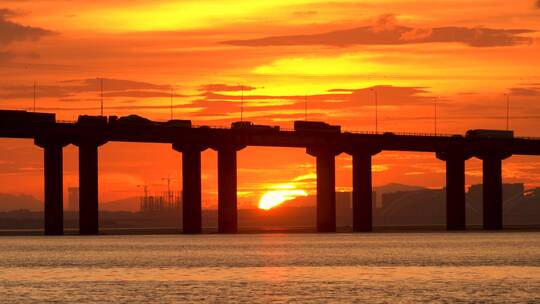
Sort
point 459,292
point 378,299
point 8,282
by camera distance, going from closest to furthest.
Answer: point 378,299 < point 459,292 < point 8,282

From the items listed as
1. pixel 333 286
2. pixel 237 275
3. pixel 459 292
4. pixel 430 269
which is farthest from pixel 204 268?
pixel 459 292

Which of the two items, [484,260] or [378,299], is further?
[484,260]

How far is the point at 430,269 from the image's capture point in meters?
128

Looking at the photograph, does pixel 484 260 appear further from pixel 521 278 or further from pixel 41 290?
pixel 41 290

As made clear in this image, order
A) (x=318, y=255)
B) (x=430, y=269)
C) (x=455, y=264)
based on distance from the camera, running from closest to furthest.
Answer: (x=430, y=269) → (x=455, y=264) → (x=318, y=255)

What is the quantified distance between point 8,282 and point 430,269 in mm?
45503

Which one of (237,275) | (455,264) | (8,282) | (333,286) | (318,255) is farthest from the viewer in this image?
(318,255)

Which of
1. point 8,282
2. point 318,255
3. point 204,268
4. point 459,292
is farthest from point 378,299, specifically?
point 318,255

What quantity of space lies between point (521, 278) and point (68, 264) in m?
58.9

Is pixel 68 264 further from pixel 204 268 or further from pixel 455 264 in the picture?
pixel 455 264

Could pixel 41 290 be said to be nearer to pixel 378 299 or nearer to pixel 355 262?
pixel 378 299

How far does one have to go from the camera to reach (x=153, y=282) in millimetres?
108500

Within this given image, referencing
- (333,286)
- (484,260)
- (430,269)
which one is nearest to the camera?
(333,286)

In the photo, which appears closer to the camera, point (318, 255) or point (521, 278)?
point (521, 278)
